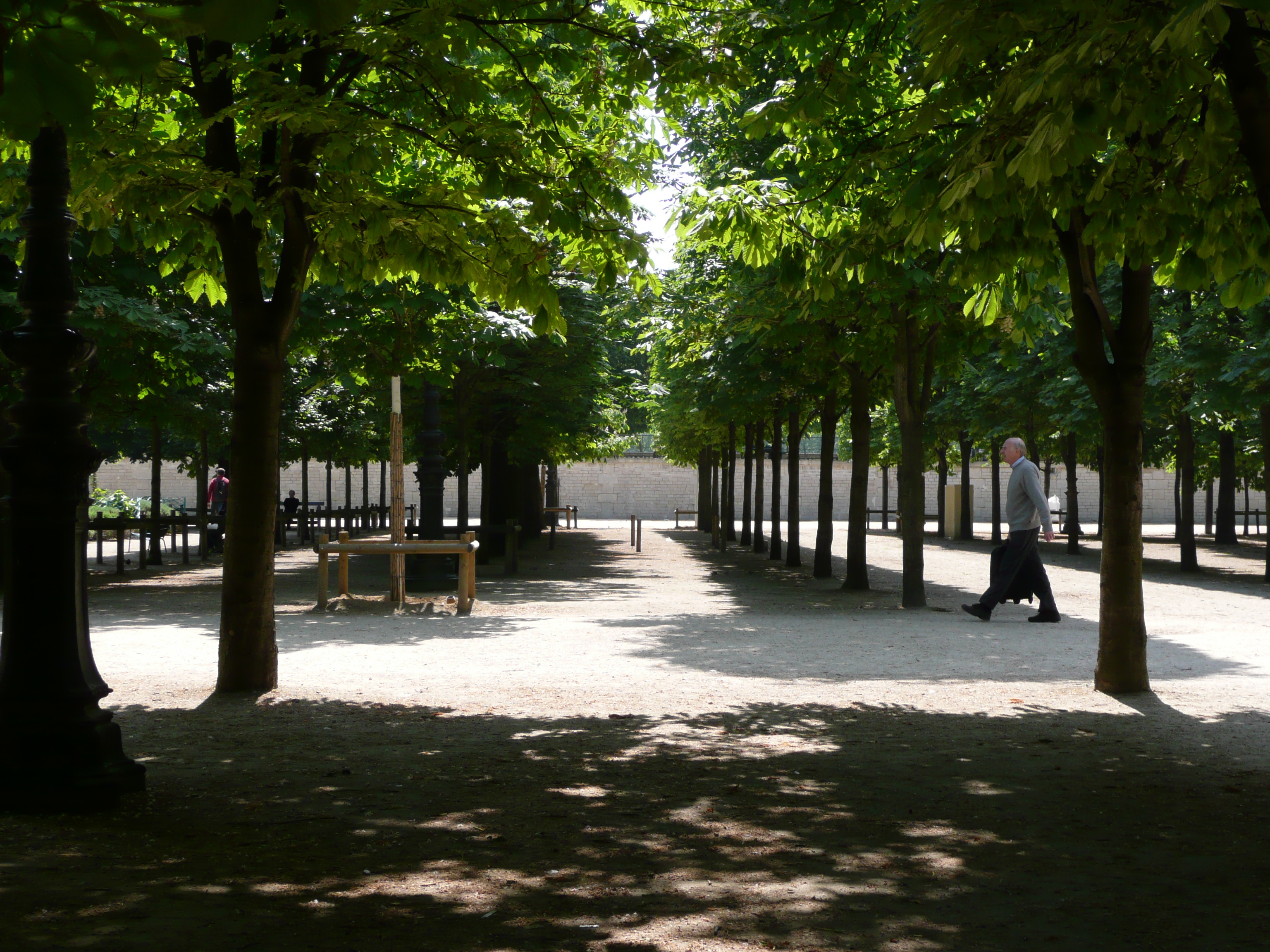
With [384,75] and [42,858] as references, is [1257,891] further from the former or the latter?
[384,75]

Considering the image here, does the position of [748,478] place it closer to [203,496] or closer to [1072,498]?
[1072,498]

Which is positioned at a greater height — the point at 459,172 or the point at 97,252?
the point at 459,172

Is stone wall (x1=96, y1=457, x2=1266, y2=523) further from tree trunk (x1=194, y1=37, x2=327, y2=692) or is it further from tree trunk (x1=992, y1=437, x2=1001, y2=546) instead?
tree trunk (x1=194, y1=37, x2=327, y2=692)

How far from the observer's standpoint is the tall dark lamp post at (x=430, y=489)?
1811 cm

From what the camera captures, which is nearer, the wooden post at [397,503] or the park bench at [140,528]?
the wooden post at [397,503]

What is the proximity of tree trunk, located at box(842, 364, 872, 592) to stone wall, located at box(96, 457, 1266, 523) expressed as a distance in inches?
1582

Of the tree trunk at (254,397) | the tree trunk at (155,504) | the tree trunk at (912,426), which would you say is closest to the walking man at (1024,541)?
the tree trunk at (912,426)

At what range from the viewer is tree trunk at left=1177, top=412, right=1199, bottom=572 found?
22578 millimetres

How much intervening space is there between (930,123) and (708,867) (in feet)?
12.1

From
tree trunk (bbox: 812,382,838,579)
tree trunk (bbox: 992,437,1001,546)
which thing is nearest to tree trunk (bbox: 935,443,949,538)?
tree trunk (bbox: 992,437,1001,546)

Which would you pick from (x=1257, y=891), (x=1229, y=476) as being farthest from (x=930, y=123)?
(x=1229, y=476)

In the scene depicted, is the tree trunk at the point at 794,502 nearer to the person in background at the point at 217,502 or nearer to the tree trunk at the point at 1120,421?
the person in background at the point at 217,502

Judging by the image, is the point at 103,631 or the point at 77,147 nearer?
the point at 77,147

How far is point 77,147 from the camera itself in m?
6.84
